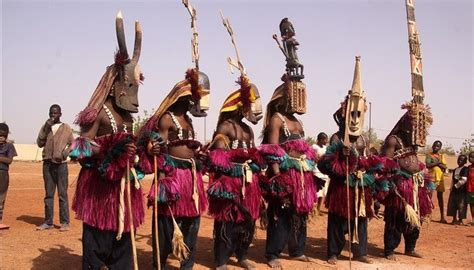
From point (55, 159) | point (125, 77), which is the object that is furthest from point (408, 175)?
point (55, 159)

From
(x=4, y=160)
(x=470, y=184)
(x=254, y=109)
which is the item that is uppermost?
(x=254, y=109)

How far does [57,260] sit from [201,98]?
2870 mm

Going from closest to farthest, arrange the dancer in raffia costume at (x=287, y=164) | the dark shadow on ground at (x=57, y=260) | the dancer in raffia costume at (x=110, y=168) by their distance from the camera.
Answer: the dancer in raffia costume at (x=110, y=168)
the dark shadow on ground at (x=57, y=260)
the dancer in raffia costume at (x=287, y=164)

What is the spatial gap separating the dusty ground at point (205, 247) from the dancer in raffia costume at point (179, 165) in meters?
0.98

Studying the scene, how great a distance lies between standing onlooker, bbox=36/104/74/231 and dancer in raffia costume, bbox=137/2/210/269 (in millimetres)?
3329

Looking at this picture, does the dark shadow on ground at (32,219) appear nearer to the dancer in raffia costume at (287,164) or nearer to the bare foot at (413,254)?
the dancer in raffia costume at (287,164)

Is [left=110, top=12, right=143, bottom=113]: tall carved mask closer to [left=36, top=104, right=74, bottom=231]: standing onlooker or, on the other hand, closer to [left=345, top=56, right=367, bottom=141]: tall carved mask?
[left=345, top=56, right=367, bottom=141]: tall carved mask

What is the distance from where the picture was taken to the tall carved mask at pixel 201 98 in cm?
586

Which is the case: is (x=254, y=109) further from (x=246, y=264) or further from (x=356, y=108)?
(x=246, y=264)

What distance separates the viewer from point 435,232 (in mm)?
10359

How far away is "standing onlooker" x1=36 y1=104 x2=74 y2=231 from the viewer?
8430mm

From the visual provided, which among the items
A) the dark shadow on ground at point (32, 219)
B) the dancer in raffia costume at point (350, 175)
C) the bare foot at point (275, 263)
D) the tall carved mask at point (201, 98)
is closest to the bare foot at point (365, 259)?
the dancer in raffia costume at point (350, 175)

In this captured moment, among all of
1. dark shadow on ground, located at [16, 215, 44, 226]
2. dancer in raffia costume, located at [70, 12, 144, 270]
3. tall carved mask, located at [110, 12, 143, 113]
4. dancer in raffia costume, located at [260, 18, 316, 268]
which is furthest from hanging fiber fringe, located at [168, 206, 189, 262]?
dark shadow on ground, located at [16, 215, 44, 226]

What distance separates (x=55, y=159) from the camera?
8.39 metres
